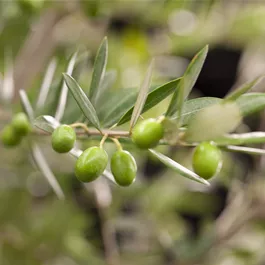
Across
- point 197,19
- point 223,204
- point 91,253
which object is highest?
point 197,19

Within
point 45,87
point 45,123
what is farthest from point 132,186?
point 45,123

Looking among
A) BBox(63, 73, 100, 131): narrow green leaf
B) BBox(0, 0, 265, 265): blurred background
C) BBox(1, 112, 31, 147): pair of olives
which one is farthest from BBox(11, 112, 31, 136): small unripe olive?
BBox(0, 0, 265, 265): blurred background

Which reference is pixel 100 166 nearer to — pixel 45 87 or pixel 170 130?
pixel 170 130

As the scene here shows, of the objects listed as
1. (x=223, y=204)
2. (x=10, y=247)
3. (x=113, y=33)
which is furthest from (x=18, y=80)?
(x=223, y=204)

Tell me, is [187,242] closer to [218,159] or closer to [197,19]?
[197,19]

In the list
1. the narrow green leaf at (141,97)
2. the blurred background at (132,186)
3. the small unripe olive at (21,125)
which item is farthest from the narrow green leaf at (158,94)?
the blurred background at (132,186)

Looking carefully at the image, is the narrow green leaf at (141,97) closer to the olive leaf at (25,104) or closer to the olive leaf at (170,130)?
the olive leaf at (170,130)

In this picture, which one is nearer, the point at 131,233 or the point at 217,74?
the point at 131,233
